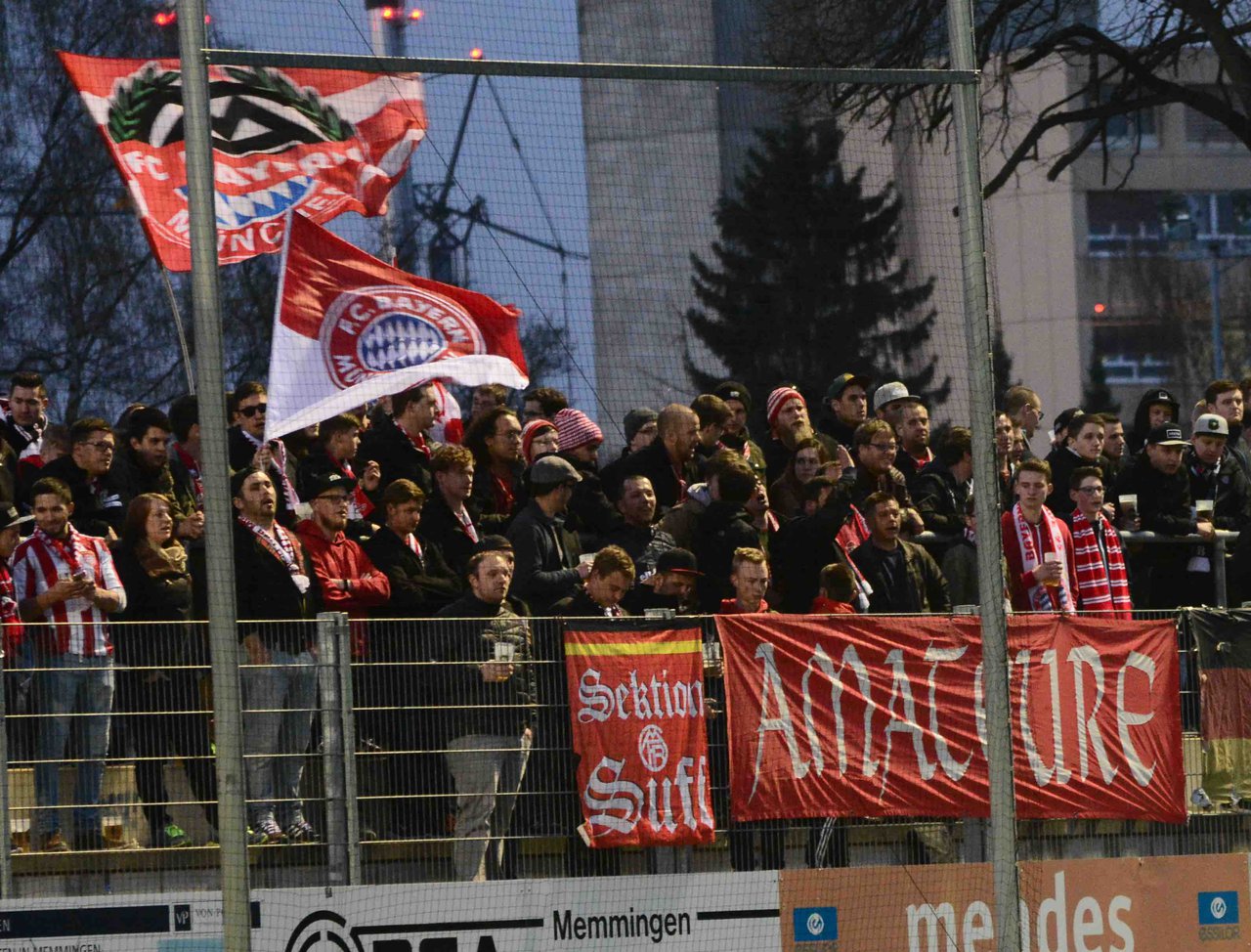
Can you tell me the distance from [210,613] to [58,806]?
1.22 m

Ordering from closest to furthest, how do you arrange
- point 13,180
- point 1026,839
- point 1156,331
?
point 1026,839, point 13,180, point 1156,331

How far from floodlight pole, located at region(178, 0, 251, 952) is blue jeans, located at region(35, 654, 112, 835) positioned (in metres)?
0.90

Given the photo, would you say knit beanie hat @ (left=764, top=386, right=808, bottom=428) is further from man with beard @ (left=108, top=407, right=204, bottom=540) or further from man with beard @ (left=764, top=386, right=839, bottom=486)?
man with beard @ (left=108, top=407, right=204, bottom=540)

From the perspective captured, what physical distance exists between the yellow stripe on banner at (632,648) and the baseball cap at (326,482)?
4.37ft

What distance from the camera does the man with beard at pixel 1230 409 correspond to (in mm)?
12492

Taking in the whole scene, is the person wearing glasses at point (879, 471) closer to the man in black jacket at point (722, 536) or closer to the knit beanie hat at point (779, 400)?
the knit beanie hat at point (779, 400)

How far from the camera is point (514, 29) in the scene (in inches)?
379

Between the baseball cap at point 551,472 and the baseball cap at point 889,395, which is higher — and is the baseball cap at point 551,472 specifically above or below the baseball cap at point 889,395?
below

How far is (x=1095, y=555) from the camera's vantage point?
10.7 metres

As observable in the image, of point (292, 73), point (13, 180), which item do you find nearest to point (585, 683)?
point (292, 73)

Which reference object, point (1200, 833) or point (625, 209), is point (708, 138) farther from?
point (1200, 833)

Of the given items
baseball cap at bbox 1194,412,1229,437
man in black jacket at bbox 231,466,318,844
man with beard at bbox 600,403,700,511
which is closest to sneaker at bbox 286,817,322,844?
man in black jacket at bbox 231,466,318,844

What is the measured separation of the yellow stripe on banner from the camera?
864 cm

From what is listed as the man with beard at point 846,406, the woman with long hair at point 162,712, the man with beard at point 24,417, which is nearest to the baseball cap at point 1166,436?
the man with beard at point 846,406
